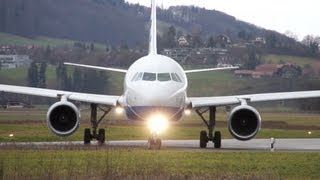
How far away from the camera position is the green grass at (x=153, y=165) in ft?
63.5

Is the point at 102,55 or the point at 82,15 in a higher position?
the point at 82,15

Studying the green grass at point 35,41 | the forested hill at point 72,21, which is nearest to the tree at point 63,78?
the forested hill at point 72,21

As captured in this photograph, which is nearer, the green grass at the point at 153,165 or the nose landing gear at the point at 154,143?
the green grass at the point at 153,165

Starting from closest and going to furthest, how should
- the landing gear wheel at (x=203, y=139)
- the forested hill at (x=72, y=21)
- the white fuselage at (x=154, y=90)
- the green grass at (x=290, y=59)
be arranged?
the white fuselage at (x=154, y=90), the landing gear wheel at (x=203, y=139), the green grass at (x=290, y=59), the forested hill at (x=72, y=21)

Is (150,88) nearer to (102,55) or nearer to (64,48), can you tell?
(102,55)

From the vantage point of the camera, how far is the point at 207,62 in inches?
7279

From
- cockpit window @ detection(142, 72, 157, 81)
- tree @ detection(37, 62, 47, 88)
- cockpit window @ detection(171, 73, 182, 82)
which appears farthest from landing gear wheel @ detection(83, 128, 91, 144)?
tree @ detection(37, 62, 47, 88)

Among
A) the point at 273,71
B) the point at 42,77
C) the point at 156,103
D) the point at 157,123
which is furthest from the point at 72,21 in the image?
the point at 156,103

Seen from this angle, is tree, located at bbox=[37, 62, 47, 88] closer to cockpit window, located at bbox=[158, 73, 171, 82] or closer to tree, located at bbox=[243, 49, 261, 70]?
tree, located at bbox=[243, 49, 261, 70]

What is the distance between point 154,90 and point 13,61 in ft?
416

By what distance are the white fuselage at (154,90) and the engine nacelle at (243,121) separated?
2075 mm

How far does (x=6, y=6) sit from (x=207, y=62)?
186ft

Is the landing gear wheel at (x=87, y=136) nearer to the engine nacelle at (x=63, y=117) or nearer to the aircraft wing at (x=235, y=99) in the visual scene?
the engine nacelle at (x=63, y=117)

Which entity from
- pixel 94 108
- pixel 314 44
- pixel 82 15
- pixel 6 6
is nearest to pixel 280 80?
pixel 314 44
